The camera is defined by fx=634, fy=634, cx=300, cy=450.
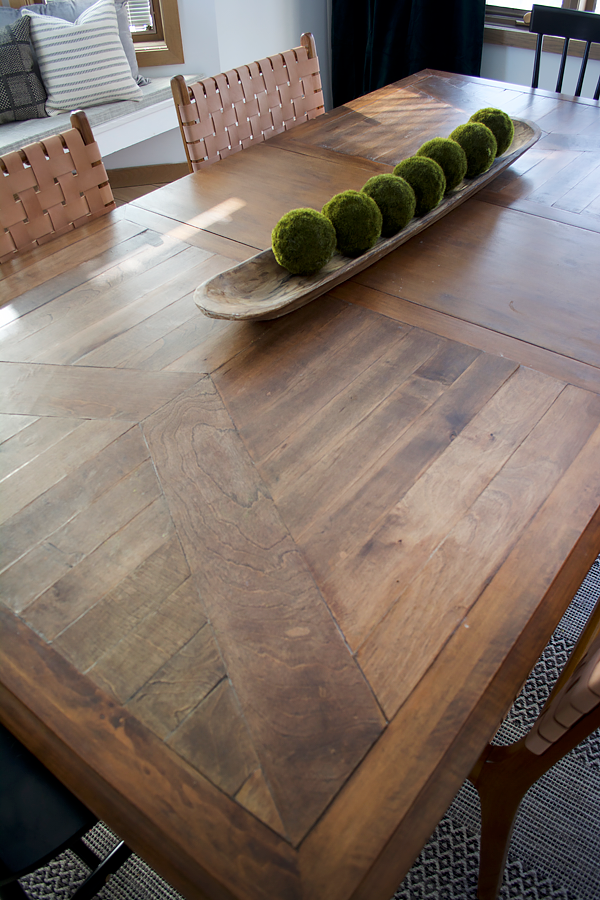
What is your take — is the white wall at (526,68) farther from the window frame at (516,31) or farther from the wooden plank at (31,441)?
the wooden plank at (31,441)

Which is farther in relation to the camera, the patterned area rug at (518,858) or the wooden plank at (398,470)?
the patterned area rug at (518,858)

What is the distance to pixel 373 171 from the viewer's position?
67.7 inches

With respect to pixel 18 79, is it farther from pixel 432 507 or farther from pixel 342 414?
pixel 432 507

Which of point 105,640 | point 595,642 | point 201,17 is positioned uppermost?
point 201,17

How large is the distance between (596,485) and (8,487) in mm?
884

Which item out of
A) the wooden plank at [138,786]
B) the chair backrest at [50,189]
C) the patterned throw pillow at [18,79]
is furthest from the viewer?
the patterned throw pillow at [18,79]

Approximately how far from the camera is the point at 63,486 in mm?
958

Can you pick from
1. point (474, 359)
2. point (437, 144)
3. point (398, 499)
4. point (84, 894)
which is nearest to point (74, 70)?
point (437, 144)

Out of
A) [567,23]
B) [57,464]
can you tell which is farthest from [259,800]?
[567,23]

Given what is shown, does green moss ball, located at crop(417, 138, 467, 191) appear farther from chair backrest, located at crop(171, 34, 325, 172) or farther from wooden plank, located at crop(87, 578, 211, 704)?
wooden plank, located at crop(87, 578, 211, 704)

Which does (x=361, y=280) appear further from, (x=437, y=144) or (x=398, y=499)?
(x=398, y=499)

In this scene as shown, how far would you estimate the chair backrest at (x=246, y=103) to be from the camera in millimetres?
1813

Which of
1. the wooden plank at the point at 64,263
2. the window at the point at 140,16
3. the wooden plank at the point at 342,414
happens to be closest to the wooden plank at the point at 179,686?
the wooden plank at the point at 342,414

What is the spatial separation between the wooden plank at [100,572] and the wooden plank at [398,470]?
0.21 meters
